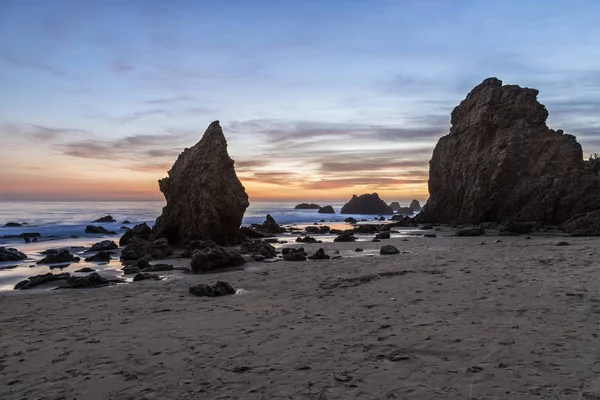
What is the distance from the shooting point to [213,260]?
57.7 ft

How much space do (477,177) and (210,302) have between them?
40.0 m

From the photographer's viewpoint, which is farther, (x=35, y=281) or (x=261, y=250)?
(x=261, y=250)

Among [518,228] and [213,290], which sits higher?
[518,228]

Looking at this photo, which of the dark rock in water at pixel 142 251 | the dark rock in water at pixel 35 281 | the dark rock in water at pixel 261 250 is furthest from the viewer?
the dark rock in water at pixel 142 251

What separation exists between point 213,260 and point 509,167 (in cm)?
3568

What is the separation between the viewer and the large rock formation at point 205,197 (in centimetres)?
2850

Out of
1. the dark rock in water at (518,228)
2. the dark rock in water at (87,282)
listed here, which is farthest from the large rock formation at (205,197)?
the dark rock in water at (518,228)

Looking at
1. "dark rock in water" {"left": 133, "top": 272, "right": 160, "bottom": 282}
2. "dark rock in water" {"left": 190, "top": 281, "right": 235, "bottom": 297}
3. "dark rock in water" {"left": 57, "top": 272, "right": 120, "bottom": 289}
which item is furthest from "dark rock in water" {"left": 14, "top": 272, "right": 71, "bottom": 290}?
"dark rock in water" {"left": 190, "top": 281, "right": 235, "bottom": 297}

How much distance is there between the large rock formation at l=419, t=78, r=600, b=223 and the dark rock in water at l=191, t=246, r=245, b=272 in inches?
1268

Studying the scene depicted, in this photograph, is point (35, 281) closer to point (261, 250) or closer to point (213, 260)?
point (213, 260)

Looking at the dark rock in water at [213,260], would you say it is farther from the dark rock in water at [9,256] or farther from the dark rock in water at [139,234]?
the dark rock in water at [139,234]

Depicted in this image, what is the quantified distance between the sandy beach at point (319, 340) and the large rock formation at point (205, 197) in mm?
15660

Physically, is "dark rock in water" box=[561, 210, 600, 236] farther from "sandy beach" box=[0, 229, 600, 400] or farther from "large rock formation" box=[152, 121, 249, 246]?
"large rock formation" box=[152, 121, 249, 246]

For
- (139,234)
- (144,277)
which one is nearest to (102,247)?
(139,234)
